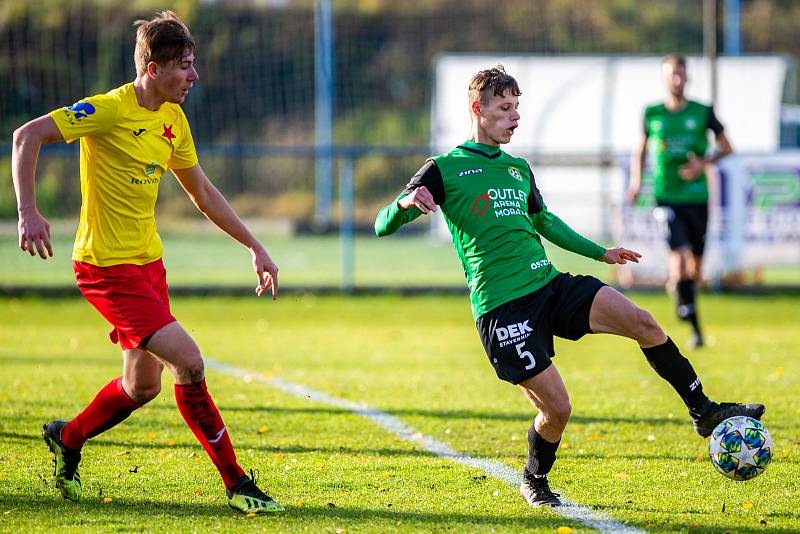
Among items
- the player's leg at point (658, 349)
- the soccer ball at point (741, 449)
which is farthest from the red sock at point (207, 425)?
the soccer ball at point (741, 449)

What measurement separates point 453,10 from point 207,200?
561 inches

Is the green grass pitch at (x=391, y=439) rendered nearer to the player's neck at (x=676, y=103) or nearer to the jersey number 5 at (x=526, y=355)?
the jersey number 5 at (x=526, y=355)

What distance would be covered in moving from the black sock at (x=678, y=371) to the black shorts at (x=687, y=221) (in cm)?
554

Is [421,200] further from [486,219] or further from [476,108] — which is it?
[476,108]

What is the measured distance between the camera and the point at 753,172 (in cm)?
1524

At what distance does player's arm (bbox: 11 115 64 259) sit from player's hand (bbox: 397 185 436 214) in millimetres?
1461

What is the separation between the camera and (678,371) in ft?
16.6

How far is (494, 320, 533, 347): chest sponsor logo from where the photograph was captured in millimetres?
4863

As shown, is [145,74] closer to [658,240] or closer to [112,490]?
[112,490]

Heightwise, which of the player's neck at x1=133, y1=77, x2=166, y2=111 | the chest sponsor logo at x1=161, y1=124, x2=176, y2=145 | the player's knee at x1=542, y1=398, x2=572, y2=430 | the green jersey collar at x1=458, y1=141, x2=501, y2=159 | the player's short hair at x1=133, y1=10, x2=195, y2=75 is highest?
the player's short hair at x1=133, y1=10, x2=195, y2=75

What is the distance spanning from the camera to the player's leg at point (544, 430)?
4848 millimetres

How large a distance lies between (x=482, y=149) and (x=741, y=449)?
5.79 feet

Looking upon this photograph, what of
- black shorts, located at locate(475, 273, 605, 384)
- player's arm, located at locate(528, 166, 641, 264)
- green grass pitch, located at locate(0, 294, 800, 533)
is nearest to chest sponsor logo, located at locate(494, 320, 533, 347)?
black shorts, located at locate(475, 273, 605, 384)

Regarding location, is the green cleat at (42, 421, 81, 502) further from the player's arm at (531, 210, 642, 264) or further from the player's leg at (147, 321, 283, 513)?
the player's arm at (531, 210, 642, 264)
